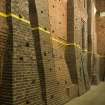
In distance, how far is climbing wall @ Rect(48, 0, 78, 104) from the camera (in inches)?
327

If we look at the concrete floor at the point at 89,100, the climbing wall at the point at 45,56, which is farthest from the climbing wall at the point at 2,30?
the concrete floor at the point at 89,100

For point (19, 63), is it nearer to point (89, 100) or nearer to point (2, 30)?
point (2, 30)

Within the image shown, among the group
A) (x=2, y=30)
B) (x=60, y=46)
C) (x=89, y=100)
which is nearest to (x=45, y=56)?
(x=2, y=30)

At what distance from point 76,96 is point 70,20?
3.99 meters

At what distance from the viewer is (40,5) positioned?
7219 millimetres

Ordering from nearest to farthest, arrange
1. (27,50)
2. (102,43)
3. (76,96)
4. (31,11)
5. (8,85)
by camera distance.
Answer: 1. (8,85)
2. (27,50)
3. (31,11)
4. (76,96)
5. (102,43)

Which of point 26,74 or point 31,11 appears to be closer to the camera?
point 26,74

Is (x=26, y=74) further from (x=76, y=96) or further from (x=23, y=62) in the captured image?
(x=76, y=96)

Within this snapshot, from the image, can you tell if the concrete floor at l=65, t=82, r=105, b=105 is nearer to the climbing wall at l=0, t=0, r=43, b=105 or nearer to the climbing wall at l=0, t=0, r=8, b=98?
the climbing wall at l=0, t=0, r=43, b=105

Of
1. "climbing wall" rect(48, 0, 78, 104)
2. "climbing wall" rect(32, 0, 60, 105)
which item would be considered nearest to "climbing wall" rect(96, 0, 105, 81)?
"climbing wall" rect(48, 0, 78, 104)

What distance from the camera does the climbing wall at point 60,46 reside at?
327 inches

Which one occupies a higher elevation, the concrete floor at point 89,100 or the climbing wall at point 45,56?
the climbing wall at point 45,56

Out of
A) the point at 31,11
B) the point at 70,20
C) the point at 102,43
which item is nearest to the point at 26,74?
the point at 31,11

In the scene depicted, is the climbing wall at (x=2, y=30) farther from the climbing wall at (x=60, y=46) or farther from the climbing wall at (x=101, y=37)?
the climbing wall at (x=101, y=37)
